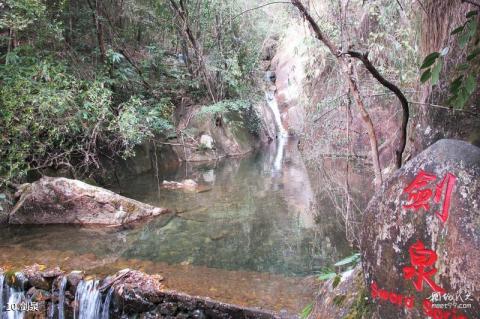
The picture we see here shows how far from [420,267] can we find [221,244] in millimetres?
3791

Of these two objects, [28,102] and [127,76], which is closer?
[28,102]

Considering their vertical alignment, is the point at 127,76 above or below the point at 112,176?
above

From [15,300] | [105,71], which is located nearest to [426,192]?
[15,300]

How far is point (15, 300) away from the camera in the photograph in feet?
13.7

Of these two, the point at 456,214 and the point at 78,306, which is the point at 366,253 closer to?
the point at 456,214

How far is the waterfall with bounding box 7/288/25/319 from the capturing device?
13.5 ft

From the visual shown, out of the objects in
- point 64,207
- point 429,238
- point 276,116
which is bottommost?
point 64,207

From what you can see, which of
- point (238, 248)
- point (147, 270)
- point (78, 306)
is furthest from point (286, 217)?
point (78, 306)

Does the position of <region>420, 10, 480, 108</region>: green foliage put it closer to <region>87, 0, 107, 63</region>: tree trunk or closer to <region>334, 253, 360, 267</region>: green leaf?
<region>334, 253, 360, 267</region>: green leaf

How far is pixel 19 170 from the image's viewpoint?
20.9ft

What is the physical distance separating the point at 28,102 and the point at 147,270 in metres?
3.96

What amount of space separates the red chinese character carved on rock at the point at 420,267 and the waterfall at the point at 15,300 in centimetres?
420

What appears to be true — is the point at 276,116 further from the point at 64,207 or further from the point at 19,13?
the point at 64,207

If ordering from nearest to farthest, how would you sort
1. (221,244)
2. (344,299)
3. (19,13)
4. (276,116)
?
(344,299) < (221,244) < (19,13) < (276,116)
